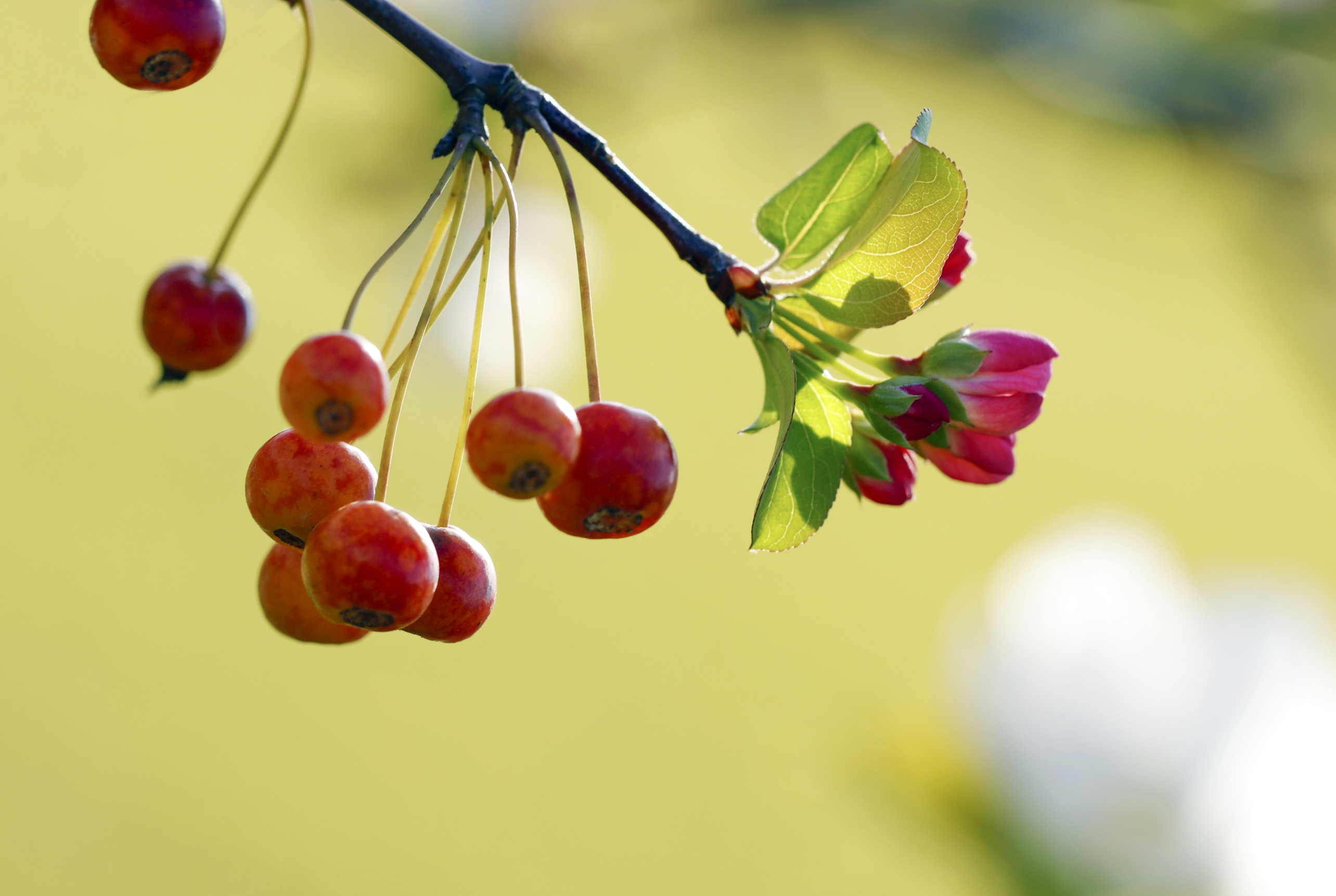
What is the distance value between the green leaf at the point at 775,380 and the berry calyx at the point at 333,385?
98mm

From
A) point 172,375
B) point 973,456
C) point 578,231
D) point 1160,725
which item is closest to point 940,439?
point 973,456

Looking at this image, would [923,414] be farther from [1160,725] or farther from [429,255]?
[1160,725]

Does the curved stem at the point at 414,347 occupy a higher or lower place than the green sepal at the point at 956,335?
lower

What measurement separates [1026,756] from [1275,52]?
843 millimetres

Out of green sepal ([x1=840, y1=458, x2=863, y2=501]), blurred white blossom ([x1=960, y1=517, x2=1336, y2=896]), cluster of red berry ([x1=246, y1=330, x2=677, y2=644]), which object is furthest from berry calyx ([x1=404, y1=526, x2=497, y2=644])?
blurred white blossom ([x1=960, y1=517, x2=1336, y2=896])

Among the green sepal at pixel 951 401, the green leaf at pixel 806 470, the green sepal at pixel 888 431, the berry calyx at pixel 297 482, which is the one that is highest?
the green sepal at pixel 951 401

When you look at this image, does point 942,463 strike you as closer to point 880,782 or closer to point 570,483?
point 570,483

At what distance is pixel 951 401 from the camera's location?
0.93ft

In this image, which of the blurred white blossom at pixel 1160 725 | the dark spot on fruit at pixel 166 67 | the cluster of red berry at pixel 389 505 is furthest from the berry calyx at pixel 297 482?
the blurred white blossom at pixel 1160 725

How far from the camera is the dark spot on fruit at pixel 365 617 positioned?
0.80ft

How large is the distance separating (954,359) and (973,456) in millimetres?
28

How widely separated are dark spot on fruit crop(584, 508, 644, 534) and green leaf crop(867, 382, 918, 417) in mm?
72

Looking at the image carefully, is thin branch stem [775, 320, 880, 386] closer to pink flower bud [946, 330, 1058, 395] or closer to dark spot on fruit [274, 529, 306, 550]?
pink flower bud [946, 330, 1058, 395]

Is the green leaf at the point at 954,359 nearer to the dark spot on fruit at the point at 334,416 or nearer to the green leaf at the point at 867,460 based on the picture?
the green leaf at the point at 867,460
